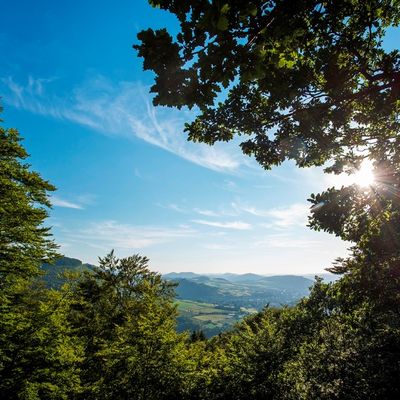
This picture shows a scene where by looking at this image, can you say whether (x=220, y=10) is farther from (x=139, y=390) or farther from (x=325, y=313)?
(x=325, y=313)

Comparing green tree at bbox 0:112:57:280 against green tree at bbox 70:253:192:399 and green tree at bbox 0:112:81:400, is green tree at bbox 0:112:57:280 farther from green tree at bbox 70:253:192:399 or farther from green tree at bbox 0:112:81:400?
green tree at bbox 70:253:192:399

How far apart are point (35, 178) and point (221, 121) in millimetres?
11522

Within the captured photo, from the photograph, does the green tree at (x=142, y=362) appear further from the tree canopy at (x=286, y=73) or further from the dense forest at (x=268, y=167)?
the tree canopy at (x=286, y=73)

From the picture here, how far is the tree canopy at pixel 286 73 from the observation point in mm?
4133

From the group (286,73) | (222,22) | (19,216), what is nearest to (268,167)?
(286,73)

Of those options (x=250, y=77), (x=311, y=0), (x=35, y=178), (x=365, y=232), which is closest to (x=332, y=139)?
(x=365, y=232)

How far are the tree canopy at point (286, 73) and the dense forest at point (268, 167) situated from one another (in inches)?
1.1

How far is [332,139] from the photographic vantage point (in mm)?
9547

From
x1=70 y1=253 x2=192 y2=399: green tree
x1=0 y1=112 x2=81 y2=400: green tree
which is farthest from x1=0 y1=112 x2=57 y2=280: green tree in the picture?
x1=70 y1=253 x2=192 y2=399: green tree

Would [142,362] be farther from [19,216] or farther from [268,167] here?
[268,167]

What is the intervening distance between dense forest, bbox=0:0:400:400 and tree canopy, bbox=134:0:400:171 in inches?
1.1

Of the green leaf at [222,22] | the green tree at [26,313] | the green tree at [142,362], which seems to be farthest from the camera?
the green tree at [142,362]

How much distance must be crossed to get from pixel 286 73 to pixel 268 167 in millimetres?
3033

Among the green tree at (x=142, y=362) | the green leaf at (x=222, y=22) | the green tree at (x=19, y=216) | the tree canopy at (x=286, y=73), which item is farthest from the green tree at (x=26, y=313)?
the green leaf at (x=222, y=22)
